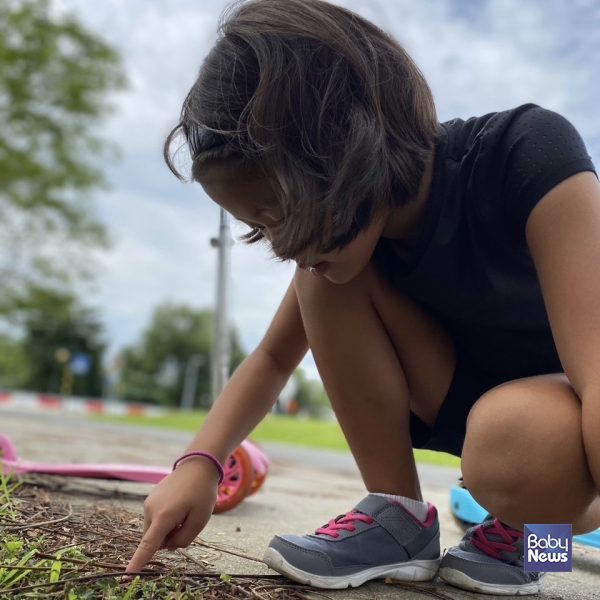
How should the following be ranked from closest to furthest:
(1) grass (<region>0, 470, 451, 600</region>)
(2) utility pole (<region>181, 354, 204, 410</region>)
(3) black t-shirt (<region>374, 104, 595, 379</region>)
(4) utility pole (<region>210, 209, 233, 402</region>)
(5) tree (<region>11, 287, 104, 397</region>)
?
(1) grass (<region>0, 470, 451, 600</region>)
(3) black t-shirt (<region>374, 104, 595, 379</region>)
(4) utility pole (<region>210, 209, 233, 402</region>)
(5) tree (<region>11, 287, 104, 397</region>)
(2) utility pole (<region>181, 354, 204, 410</region>)

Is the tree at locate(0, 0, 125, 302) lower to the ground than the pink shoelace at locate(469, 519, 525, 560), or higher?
A: higher

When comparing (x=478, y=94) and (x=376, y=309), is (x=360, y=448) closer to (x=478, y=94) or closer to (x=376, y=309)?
(x=376, y=309)

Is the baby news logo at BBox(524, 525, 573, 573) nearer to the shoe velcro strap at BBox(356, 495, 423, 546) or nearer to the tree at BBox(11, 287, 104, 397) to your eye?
the shoe velcro strap at BBox(356, 495, 423, 546)

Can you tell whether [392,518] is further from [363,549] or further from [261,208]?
[261,208]

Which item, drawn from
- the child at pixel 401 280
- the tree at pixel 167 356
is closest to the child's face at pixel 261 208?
the child at pixel 401 280

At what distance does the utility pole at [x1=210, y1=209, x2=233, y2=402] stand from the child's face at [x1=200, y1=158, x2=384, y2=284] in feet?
3.26

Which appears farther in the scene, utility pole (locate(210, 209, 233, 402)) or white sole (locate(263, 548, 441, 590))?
utility pole (locate(210, 209, 233, 402))

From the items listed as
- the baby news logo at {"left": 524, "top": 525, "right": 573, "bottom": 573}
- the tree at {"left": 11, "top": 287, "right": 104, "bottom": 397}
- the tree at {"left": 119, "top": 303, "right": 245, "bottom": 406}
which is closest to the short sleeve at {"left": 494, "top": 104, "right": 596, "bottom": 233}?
the baby news logo at {"left": 524, "top": 525, "right": 573, "bottom": 573}

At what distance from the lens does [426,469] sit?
5375 mm

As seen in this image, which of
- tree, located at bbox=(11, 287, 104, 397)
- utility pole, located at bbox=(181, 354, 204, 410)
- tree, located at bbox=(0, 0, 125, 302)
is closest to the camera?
tree, located at bbox=(0, 0, 125, 302)

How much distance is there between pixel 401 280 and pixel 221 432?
399mm

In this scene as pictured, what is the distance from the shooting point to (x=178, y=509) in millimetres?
1026

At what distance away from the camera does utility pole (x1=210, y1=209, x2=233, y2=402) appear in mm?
2104

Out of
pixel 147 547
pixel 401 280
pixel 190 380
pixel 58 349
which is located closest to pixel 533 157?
pixel 401 280
